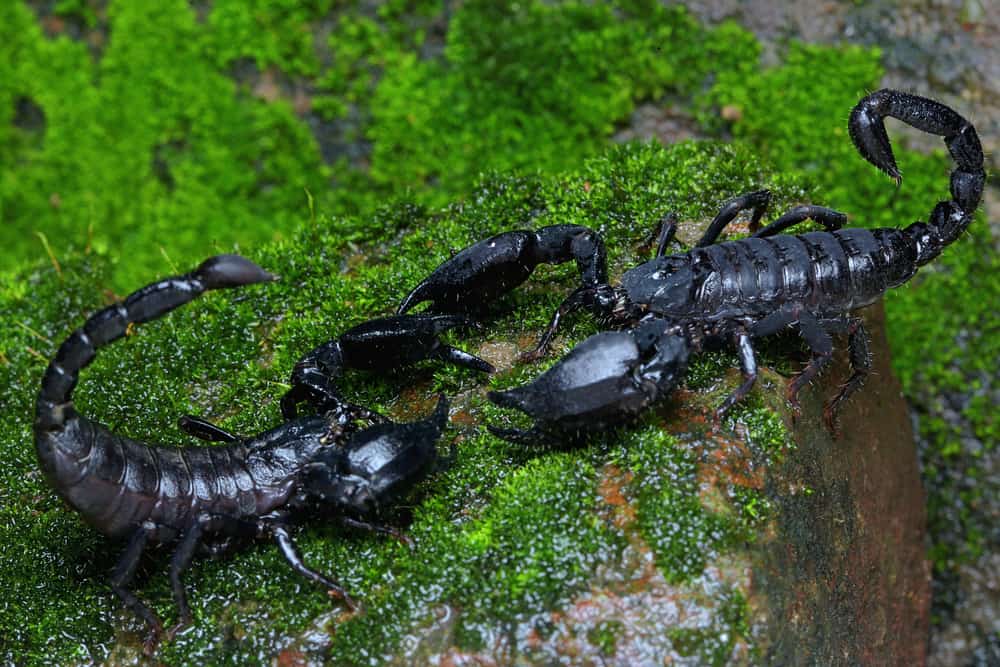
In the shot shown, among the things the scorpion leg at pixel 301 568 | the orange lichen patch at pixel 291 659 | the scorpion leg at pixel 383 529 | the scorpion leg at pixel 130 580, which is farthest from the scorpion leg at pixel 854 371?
the scorpion leg at pixel 130 580

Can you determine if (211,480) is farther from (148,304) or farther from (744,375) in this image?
(744,375)

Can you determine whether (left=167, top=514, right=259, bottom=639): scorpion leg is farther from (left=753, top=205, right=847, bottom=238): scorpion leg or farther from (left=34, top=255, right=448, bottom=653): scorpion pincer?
(left=753, top=205, right=847, bottom=238): scorpion leg

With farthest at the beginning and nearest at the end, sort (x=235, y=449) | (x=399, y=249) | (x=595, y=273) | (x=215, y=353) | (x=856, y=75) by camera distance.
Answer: (x=856, y=75)
(x=399, y=249)
(x=215, y=353)
(x=595, y=273)
(x=235, y=449)

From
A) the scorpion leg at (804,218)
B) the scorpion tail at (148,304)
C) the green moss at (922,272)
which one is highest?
the scorpion tail at (148,304)

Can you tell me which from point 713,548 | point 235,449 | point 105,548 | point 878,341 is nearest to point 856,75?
point 878,341

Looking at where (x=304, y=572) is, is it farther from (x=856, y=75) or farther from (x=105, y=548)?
(x=856, y=75)

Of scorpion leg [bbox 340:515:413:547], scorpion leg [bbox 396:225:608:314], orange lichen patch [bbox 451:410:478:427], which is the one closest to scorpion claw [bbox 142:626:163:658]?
scorpion leg [bbox 340:515:413:547]

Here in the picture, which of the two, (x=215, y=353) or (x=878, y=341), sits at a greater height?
(x=215, y=353)

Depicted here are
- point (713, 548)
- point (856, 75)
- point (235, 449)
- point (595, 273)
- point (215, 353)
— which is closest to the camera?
point (713, 548)

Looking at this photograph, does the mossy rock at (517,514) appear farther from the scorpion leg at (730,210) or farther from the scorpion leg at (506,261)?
the scorpion leg at (730,210)
